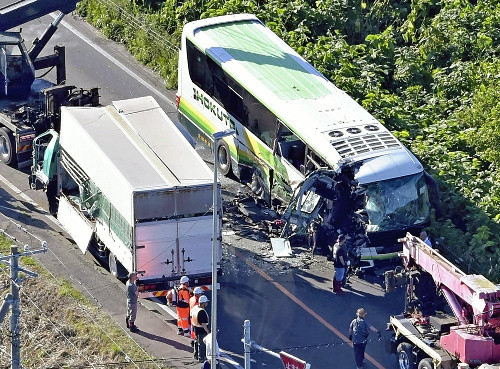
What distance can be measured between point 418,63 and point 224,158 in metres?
7.19

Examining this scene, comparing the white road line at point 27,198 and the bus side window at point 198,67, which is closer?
the white road line at point 27,198

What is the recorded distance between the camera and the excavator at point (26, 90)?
32188 millimetres

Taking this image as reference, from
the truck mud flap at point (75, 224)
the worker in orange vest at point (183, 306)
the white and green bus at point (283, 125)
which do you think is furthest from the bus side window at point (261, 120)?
the worker in orange vest at point (183, 306)

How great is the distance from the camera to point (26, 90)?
34.1 m

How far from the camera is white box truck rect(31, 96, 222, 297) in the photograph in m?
26.1

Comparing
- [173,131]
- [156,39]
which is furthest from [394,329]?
[156,39]

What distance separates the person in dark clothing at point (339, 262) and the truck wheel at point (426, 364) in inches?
142

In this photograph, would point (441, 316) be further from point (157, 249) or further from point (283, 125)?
point (283, 125)

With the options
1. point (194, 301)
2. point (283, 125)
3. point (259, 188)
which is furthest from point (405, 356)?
point (259, 188)

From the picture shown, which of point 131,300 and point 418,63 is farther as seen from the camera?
point 418,63

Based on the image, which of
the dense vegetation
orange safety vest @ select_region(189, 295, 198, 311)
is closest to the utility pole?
orange safety vest @ select_region(189, 295, 198, 311)

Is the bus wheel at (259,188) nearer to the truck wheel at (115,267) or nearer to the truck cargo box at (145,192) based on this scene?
the truck cargo box at (145,192)

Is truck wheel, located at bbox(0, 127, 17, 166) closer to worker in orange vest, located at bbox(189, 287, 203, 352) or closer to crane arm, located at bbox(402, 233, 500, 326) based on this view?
worker in orange vest, located at bbox(189, 287, 203, 352)

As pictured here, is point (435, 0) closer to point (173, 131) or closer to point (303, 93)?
point (303, 93)
